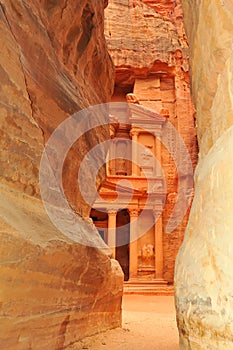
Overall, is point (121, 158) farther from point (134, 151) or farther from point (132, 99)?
point (132, 99)

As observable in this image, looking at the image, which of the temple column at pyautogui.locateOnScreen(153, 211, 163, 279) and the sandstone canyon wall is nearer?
the sandstone canyon wall

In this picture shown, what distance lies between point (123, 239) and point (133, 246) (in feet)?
4.43

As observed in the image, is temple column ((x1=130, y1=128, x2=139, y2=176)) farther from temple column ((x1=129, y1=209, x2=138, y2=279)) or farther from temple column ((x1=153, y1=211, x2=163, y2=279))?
temple column ((x1=153, y1=211, x2=163, y2=279))

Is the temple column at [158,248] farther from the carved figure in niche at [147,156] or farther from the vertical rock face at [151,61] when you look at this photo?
the vertical rock face at [151,61]

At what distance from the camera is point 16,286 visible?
246 cm

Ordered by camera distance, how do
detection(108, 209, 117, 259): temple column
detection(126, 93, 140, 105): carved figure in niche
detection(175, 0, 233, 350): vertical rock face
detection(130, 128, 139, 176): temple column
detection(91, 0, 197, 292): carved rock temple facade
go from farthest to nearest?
detection(126, 93, 140, 105): carved figure in niche < detection(130, 128, 139, 176): temple column < detection(91, 0, 197, 292): carved rock temple facade < detection(108, 209, 117, 259): temple column < detection(175, 0, 233, 350): vertical rock face

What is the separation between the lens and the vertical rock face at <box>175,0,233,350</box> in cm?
173

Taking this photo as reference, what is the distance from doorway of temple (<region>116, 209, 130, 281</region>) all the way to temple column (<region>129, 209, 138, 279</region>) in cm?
105

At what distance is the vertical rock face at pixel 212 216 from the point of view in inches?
68.2

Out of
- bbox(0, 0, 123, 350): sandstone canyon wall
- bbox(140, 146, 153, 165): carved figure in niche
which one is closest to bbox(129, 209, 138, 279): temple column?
bbox(140, 146, 153, 165): carved figure in niche

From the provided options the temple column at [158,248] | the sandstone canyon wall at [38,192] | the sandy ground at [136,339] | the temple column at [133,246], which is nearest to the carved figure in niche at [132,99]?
the temple column at [133,246]

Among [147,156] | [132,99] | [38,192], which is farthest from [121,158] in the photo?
[38,192]

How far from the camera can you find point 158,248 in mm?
16172

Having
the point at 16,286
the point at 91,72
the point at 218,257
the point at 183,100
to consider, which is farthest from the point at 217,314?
the point at 183,100
